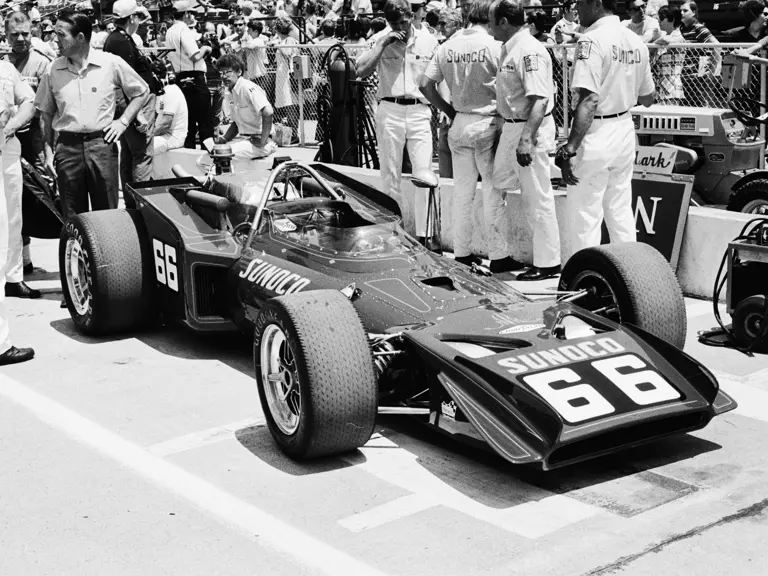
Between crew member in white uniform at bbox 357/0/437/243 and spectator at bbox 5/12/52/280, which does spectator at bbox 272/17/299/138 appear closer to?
spectator at bbox 5/12/52/280

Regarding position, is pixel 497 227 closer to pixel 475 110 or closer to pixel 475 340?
pixel 475 110

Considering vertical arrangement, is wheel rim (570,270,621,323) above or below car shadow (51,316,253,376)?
above

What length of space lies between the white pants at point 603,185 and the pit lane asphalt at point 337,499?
74.8 inches

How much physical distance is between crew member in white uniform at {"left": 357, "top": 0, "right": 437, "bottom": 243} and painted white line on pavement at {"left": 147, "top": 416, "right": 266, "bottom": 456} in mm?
4152

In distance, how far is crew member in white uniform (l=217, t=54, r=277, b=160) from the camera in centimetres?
1017

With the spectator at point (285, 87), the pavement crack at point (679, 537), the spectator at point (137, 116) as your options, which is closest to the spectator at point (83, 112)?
the spectator at point (137, 116)

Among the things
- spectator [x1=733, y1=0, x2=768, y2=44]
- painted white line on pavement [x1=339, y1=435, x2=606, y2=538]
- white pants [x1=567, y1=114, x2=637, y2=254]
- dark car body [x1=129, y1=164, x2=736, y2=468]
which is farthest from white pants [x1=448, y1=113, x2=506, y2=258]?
spectator [x1=733, y1=0, x2=768, y2=44]

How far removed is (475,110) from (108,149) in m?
2.73

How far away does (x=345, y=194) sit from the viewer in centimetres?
690

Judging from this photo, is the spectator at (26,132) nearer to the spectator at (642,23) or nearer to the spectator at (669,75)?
the spectator at (669,75)

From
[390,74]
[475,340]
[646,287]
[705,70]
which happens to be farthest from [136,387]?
[705,70]

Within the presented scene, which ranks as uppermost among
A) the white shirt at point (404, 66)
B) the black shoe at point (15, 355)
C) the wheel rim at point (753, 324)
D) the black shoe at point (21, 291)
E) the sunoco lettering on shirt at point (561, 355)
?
the white shirt at point (404, 66)

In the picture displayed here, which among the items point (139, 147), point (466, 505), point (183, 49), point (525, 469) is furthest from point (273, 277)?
point (183, 49)

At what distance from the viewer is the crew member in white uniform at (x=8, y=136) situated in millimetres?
6719
